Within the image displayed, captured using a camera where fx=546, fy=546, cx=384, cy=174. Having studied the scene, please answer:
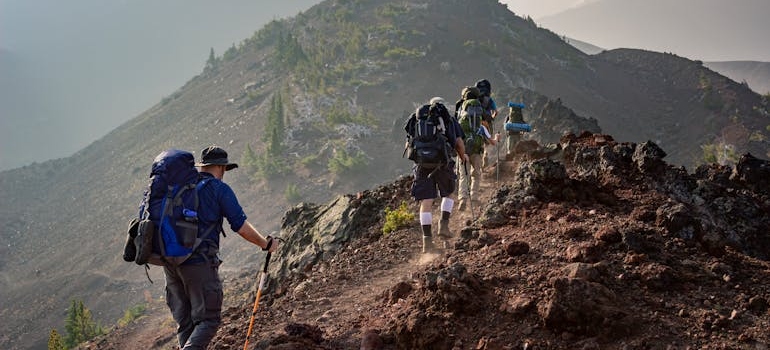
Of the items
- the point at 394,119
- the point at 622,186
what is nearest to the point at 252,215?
the point at 394,119

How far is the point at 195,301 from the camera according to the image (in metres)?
4.95

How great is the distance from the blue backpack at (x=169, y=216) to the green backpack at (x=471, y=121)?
20.4ft

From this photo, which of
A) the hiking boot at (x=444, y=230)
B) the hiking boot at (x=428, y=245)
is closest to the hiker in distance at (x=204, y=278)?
the hiking boot at (x=428, y=245)

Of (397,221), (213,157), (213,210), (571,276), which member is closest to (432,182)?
(397,221)

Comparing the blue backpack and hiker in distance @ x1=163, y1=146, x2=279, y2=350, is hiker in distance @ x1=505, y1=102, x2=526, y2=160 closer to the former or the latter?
hiker in distance @ x1=163, y1=146, x2=279, y2=350

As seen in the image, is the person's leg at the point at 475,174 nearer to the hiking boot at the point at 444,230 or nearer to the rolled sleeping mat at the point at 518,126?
the rolled sleeping mat at the point at 518,126

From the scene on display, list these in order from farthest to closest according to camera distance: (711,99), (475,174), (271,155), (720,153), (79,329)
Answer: (271,155), (711,99), (720,153), (79,329), (475,174)

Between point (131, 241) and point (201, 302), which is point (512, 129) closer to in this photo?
point (201, 302)

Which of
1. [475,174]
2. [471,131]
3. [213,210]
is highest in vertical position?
[471,131]

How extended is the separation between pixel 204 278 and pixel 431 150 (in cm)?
405

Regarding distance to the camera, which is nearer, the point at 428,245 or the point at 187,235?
the point at 187,235

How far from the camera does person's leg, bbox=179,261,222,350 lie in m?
4.88

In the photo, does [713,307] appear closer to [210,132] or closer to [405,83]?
[405,83]

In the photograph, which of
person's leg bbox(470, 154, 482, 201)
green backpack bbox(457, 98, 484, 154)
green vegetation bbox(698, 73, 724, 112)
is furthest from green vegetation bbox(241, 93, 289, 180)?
green backpack bbox(457, 98, 484, 154)
